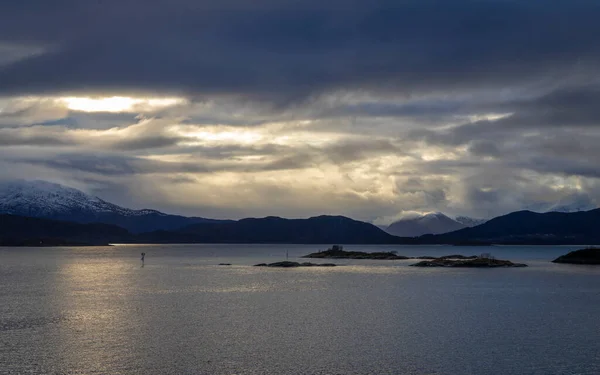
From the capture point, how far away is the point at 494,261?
655 feet

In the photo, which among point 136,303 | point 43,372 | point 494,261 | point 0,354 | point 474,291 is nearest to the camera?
point 43,372

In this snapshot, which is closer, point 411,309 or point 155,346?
point 155,346

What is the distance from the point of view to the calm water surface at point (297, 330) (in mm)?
47688

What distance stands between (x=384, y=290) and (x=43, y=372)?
234 ft

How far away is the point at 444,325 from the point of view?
67500mm

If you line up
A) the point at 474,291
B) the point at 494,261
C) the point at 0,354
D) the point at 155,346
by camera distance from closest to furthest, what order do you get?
the point at 0,354 → the point at 155,346 → the point at 474,291 → the point at 494,261

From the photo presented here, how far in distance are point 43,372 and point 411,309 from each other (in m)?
48.6

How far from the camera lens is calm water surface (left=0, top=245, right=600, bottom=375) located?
1877 inches

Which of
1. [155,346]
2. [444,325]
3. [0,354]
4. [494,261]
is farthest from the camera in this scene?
[494,261]

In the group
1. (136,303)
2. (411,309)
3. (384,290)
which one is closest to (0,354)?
(136,303)

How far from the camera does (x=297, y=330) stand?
63.4m

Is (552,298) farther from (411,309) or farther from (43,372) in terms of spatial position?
(43,372)

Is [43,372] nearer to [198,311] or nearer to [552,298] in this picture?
[198,311]

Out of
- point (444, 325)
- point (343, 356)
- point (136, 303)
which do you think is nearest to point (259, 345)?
point (343, 356)
